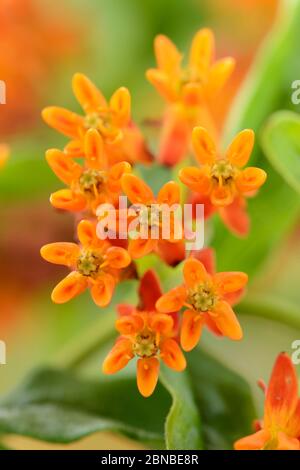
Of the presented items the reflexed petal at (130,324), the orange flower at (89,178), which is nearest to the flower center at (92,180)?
the orange flower at (89,178)

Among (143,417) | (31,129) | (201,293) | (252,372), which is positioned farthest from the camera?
(31,129)

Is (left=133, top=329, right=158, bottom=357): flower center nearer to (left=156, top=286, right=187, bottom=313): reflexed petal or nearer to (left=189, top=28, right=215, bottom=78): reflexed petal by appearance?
(left=156, top=286, right=187, bottom=313): reflexed petal

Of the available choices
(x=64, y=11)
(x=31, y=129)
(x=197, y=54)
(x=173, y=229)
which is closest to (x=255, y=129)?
(x=197, y=54)

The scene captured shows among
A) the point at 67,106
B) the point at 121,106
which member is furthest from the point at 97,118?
the point at 67,106

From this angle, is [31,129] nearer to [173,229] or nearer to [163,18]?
[163,18]

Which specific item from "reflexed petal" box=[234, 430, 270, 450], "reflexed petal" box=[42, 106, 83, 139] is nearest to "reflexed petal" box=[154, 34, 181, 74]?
"reflexed petal" box=[42, 106, 83, 139]

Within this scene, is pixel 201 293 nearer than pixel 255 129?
Yes

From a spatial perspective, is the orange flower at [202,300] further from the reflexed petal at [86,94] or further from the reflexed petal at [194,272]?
the reflexed petal at [86,94]
